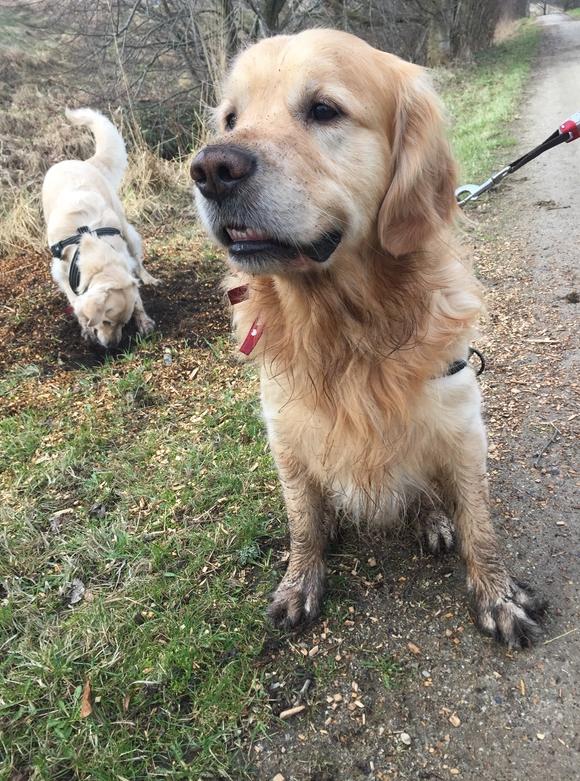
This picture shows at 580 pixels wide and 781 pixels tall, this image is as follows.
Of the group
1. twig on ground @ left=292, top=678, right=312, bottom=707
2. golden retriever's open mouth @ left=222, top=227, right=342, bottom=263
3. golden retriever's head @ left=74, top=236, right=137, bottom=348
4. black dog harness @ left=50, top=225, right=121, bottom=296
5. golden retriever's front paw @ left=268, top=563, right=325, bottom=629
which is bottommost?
twig on ground @ left=292, top=678, right=312, bottom=707

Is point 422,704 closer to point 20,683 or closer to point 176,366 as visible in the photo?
point 20,683

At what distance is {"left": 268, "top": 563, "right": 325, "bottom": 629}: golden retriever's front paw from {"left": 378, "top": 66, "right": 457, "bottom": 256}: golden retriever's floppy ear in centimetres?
133

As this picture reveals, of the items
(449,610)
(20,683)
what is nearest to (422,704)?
(449,610)

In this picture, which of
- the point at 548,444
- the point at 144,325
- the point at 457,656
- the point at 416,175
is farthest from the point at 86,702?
the point at 144,325

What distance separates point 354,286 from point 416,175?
39 centimetres

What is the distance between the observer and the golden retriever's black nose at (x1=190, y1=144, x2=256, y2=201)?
1487 mm

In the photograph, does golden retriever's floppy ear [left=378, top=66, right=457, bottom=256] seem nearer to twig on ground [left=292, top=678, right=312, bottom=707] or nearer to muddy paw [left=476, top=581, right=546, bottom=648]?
muddy paw [left=476, top=581, right=546, bottom=648]

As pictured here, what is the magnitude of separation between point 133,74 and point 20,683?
10.2 m

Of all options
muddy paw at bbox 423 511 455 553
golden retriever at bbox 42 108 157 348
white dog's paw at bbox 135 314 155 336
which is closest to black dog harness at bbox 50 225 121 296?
golden retriever at bbox 42 108 157 348

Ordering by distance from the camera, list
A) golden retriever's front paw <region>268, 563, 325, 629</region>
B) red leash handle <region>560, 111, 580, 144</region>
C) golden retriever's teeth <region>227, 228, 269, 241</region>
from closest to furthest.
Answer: golden retriever's teeth <region>227, 228, 269, 241</region>
golden retriever's front paw <region>268, 563, 325, 629</region>
red leash handle <region>560, 111, 580, 144</region>

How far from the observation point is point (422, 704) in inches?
72.2

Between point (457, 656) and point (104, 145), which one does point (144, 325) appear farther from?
point (457, 656)

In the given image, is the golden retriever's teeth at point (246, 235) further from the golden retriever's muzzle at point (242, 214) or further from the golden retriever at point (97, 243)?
the golden retriever at point (97, 243)

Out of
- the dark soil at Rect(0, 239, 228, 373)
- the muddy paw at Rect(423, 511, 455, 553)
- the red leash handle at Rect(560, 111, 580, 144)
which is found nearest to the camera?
the muddy paw at Rect(423, 511, 455, 553)
